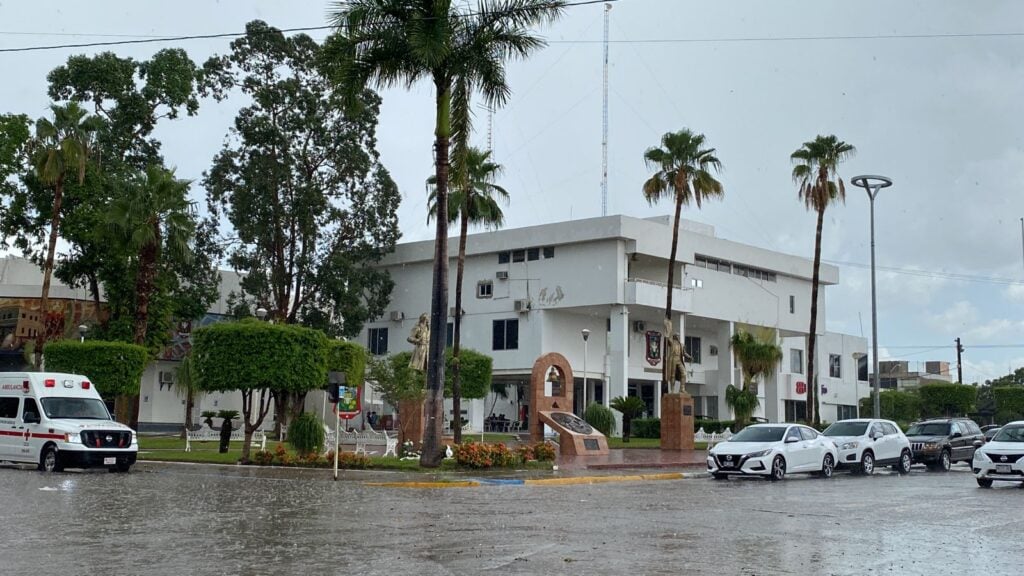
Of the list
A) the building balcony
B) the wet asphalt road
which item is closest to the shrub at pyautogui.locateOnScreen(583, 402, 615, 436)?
the building balcony

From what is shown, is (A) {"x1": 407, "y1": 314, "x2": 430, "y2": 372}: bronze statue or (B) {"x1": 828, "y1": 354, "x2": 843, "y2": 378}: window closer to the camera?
(A) {"x1": 407, "y1": 314, "x2": 430, "y2": 372}: bronze statue

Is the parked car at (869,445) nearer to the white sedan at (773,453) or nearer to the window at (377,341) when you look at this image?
the white sedan at (773,453)

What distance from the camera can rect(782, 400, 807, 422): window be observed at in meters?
69.2

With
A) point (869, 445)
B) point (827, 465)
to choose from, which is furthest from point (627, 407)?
point (827, 465)

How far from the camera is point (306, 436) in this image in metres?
26.6

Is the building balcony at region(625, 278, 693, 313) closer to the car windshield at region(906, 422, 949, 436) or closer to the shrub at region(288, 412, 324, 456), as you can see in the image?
the car windshield at region(906, 422, 949, 436)

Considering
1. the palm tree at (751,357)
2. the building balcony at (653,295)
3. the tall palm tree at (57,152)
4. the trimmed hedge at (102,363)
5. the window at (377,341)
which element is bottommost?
the trimmed hedge at (102,363)

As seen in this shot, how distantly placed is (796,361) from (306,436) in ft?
168

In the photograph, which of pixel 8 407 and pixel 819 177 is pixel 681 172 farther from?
pixel 8 407

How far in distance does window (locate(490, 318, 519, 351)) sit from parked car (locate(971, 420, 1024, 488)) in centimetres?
3368

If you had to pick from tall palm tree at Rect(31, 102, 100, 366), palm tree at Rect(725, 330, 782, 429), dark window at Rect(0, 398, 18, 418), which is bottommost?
dark window at Rect(0, 398, 18, 418)

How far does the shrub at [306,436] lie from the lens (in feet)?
87.5

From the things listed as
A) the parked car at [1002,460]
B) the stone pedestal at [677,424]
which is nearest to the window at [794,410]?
the stone pedestal at [677,424]

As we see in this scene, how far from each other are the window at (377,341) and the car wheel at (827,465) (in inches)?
1470
